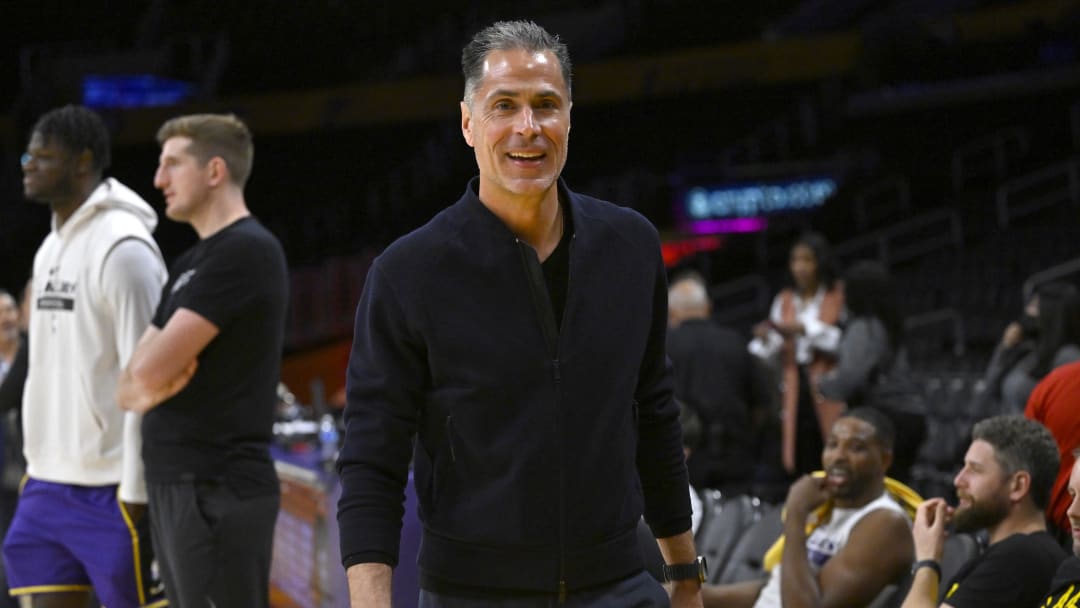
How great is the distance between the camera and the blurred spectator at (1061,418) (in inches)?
157

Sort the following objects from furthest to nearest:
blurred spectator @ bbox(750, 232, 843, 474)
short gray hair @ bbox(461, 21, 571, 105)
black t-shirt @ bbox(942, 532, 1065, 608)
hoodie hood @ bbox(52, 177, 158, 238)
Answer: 1. blurred spectator @ bbox(750, 232, 843, 474)
2. hoodie hood @ bbox(52, 177, 158, 238)
3. black t-shirt @ bbox(942, 532, 1065, 608)
4. short gray hair @ bbox(461, 21, 571, 105)

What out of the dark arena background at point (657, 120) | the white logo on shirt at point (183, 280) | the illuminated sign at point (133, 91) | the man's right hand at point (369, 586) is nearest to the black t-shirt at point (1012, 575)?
the man's right hand at point (369, 586)

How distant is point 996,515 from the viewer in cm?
378

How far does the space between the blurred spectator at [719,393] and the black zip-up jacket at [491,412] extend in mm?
4780

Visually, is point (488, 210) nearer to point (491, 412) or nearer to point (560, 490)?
point (491, 412)

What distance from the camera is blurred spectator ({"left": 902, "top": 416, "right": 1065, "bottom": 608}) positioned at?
3613 millimetres

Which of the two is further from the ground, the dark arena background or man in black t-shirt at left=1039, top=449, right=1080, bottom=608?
the dark arena background

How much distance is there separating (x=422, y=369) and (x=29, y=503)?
2.21 m

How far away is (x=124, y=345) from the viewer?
4.03 m

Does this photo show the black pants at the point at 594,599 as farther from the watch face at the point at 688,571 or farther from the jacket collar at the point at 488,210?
the jacket collar at the point at 488,210

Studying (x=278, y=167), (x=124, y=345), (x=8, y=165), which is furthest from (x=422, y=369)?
(x=278, y=167)

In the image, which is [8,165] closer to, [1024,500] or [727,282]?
[727,282]

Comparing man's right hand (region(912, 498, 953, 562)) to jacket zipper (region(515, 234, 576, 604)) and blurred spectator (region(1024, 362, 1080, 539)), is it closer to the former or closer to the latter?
blurred spectator (region(1024, 362, 1080, 539))

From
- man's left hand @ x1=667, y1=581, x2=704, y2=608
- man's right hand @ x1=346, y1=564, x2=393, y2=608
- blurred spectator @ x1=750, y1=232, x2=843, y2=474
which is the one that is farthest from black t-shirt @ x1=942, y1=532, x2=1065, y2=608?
blurred spectator @ x1=750, y1=232, x2=843, y2=474
